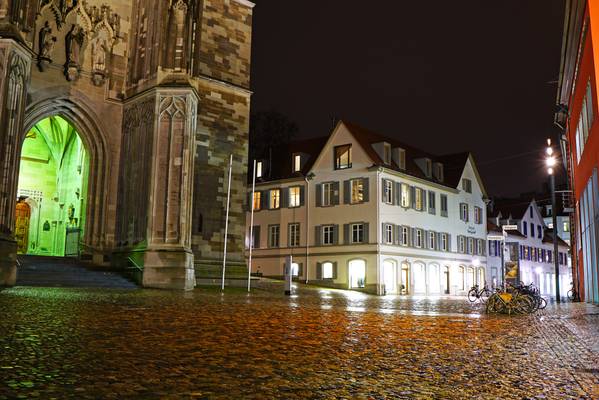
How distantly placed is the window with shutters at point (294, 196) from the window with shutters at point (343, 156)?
3.70 metres

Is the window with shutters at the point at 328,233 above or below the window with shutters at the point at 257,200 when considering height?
below

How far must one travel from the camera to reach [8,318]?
818 centimetres

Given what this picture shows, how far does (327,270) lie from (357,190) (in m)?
Answer: 6.23

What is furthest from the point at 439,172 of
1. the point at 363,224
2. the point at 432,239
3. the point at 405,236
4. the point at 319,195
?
the point at 319,195

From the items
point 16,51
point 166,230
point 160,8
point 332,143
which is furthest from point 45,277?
point 332,143

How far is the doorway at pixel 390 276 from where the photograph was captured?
4188 cm

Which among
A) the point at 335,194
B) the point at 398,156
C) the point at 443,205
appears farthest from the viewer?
the point at 443,205

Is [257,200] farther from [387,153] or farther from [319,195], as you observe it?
[387,153]

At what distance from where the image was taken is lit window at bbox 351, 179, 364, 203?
4222 cm

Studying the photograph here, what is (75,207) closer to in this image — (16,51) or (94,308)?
(16,51)

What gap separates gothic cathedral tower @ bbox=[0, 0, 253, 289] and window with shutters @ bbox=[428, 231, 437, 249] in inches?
957

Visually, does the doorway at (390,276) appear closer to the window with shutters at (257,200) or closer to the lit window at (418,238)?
the lit window at (418,238)

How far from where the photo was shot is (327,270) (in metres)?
43.1

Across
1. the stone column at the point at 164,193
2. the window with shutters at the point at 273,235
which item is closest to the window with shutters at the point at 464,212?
the window with shutters at the point at 273,235
